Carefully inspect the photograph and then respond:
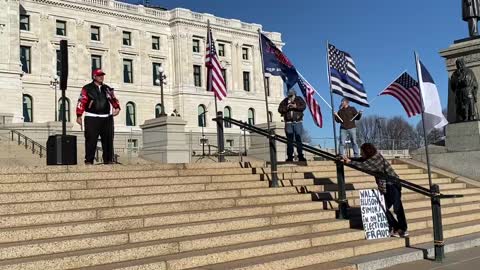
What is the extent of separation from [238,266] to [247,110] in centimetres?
7257

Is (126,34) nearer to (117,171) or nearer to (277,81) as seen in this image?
(277,81)

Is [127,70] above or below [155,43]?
below

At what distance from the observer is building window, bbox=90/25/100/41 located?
65688 millimetres

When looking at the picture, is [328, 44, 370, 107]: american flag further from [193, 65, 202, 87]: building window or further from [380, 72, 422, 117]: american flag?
[193, 65, 202, 87]: building window

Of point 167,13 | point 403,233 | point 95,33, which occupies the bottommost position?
point 403,233

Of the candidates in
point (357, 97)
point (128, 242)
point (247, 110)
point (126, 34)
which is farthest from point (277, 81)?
point (128, 242)

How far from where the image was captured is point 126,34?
69188 millimetres

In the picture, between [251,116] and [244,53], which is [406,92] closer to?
[251,116]

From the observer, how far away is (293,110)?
14258 millimetres

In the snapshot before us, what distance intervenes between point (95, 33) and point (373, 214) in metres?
62.1

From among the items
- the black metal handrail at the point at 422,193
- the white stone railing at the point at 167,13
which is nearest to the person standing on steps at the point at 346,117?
the black metal handrail at the point at 422,193

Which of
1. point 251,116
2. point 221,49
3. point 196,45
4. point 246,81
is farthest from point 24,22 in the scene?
point 251,116

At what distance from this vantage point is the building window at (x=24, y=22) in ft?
195

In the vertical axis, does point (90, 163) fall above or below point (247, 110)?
below
